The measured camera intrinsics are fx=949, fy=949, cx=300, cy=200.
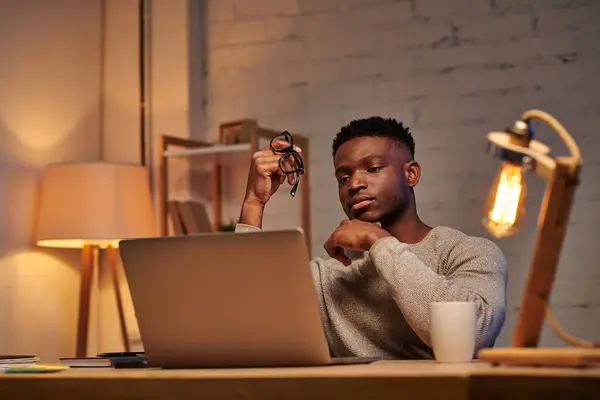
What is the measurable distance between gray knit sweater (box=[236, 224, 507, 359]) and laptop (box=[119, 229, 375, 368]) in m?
0.35

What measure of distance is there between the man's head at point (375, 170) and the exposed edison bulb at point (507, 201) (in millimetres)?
924

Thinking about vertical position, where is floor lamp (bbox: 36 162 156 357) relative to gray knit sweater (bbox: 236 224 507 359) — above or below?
above

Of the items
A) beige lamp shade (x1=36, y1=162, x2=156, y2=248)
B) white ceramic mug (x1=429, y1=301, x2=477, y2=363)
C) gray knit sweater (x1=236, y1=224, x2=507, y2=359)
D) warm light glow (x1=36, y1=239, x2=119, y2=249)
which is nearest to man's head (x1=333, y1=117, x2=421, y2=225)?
gray knit sweater (x1=236, y1=224, x2=507, y2=359)

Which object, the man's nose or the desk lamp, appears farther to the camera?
the man's nose

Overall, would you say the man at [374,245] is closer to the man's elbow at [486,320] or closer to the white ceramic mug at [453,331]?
the man's elbow at [486,320]

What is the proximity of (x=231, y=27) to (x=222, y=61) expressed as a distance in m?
0.14

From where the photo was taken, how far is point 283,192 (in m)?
3.61

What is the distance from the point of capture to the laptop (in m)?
1.33

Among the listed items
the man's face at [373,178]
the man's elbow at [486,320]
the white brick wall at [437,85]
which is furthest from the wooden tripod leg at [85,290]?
the man's elbow at [486,320]

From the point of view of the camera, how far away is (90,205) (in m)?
3.36

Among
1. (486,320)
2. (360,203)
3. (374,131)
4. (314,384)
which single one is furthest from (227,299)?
(374,131)

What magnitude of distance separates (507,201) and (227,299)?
419mm

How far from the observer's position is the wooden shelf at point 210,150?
3.35 meters

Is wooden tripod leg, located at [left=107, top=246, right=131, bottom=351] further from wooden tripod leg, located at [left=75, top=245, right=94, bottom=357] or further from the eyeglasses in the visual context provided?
the eyeglasses
